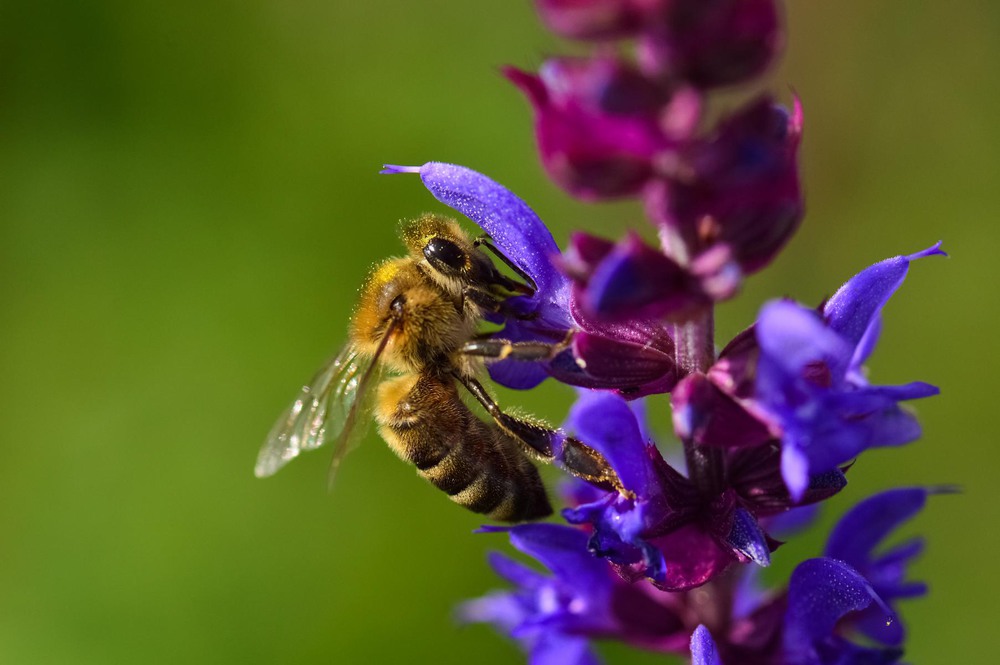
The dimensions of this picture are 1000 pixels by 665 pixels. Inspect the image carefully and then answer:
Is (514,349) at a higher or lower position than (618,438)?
higher

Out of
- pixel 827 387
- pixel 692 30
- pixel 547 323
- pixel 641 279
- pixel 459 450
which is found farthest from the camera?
pixel 459 450

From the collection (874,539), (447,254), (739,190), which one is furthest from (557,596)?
(739,190)

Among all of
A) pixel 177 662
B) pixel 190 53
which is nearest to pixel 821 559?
pixel 177 662

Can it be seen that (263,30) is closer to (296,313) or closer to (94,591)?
(296,313)

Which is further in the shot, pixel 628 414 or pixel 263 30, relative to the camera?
pixel 263 30

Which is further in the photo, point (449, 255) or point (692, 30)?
point (449, 255)

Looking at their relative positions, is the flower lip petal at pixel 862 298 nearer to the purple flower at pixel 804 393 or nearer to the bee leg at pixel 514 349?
the purple flower at pixel 804 393

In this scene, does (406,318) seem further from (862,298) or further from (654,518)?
(862,298)

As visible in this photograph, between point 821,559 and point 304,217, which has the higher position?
point 304,217
